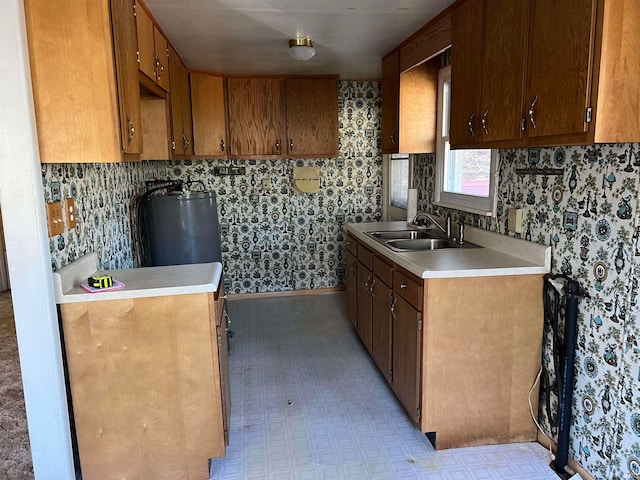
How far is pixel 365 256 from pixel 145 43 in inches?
72.9

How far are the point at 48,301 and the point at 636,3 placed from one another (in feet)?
7.46

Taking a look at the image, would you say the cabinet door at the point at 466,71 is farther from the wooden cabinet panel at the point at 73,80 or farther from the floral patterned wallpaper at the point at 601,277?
the wooden cabinet panel at the point at 73,80

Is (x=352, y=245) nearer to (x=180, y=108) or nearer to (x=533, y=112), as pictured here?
(x=180, y=108)

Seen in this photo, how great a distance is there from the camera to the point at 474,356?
7.45 ft

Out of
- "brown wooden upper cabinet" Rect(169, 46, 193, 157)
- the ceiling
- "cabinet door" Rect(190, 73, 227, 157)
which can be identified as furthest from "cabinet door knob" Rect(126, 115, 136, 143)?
"cabinet door" Rect(190, 73, 227, 157)

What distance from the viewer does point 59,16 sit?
1.66 metres

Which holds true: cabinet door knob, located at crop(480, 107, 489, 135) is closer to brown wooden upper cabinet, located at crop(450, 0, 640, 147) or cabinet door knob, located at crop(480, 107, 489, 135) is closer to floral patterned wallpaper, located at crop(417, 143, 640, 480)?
brown wooden upper cabinet, located at crop(450, 0, 640, 147)

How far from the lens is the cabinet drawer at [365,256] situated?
10.1 feet

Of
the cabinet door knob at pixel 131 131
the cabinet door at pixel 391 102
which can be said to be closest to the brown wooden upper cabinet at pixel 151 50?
the cabinet door knob at pixel 131 131

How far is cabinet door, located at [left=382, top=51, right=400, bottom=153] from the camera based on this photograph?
3.42m

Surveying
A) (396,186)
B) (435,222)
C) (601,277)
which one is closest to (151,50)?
(435,222)

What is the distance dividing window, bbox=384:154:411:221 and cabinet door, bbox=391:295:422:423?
2.03 metres

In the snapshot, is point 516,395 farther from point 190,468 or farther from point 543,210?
point 190,468

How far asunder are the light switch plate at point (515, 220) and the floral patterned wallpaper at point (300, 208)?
8.29 ft
